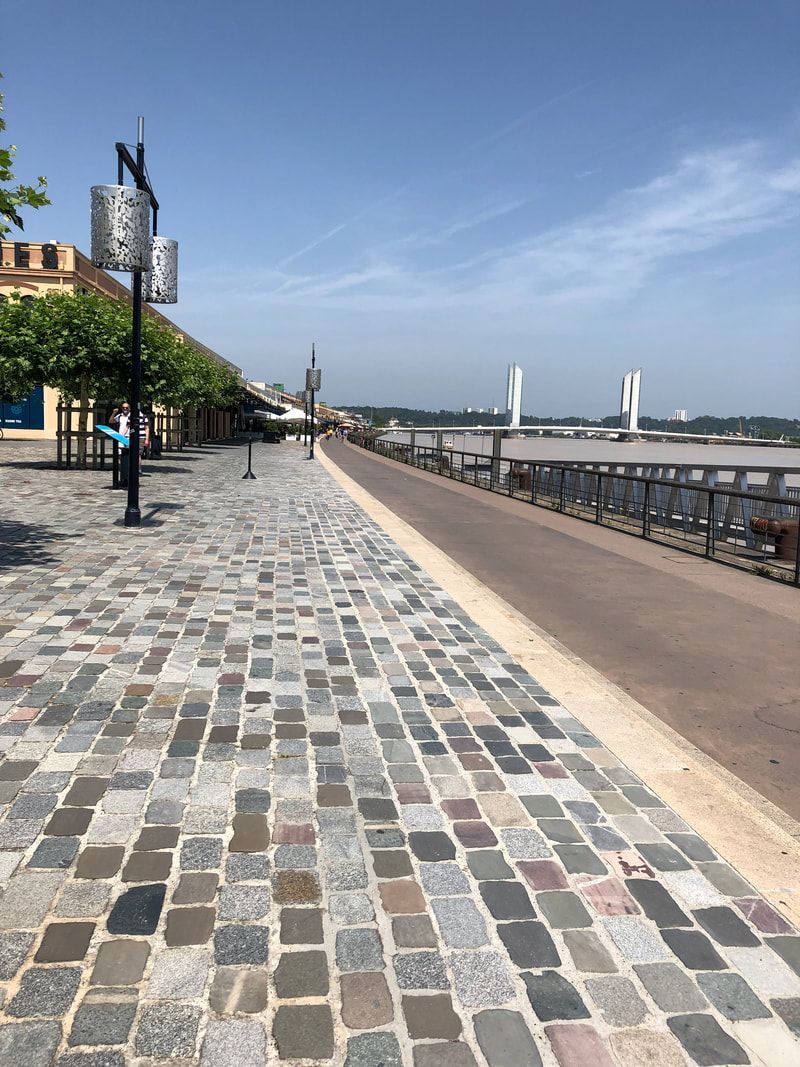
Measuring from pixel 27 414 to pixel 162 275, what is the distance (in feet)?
98.1

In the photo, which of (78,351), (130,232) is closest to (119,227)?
(130,232)

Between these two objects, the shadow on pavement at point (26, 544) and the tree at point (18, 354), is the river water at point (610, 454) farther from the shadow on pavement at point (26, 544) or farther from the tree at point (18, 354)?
the shadow on pavement at point (26, 544)

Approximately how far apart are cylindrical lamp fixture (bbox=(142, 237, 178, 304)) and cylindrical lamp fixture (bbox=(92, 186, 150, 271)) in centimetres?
128

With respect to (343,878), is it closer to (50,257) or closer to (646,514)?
(646,514)

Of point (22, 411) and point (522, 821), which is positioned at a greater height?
point (22, 411)

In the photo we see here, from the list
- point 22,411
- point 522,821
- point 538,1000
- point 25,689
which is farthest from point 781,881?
point 22,411

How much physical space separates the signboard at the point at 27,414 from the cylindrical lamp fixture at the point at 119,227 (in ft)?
99.2

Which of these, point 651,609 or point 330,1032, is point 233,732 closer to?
point 330,1032

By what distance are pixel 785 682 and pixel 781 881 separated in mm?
2753

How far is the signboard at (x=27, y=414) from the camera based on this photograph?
37031mm

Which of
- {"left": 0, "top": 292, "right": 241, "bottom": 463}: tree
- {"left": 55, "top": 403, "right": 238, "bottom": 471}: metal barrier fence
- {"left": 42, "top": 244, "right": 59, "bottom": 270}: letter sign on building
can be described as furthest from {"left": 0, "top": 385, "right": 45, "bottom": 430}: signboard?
{"left": 0, "top": 292, "right": 241, "bottom": 463}: tree

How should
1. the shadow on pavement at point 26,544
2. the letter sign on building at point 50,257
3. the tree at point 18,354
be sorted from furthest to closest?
the letter sign on building at point 50,257
the tree at point 18,354
the shadow on pavement at point 26,544

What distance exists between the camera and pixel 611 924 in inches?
105

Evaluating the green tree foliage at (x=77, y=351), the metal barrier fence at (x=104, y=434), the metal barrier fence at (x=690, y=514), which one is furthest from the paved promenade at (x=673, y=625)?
the metal barrier fence at (x=104, y=434)
